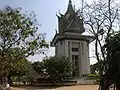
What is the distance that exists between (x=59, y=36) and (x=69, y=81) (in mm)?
15498

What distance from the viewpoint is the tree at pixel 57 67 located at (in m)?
45.8

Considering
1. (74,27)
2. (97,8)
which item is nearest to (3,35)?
(97,8)

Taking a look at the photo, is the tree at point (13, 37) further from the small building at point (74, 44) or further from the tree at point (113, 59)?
the small building at point (74, 44)

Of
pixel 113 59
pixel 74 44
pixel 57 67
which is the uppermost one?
pixel 74 44

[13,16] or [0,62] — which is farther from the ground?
[13,16]

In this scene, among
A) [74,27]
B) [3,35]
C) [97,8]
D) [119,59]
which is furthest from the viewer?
[74,27]

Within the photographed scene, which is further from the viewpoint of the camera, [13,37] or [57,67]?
[57,67]

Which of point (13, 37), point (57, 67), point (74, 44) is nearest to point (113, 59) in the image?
point (13, 37)

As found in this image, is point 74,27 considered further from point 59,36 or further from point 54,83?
point 54,83

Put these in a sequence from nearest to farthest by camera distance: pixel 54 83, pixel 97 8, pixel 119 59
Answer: pixel 119 59 → pixel 97 8 → pixel 54 83

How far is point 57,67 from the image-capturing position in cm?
4581

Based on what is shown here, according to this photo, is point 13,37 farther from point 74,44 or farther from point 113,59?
point 74,44

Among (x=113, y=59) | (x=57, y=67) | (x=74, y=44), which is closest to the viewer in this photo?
(x=113, y=59)

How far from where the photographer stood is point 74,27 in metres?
58.4
